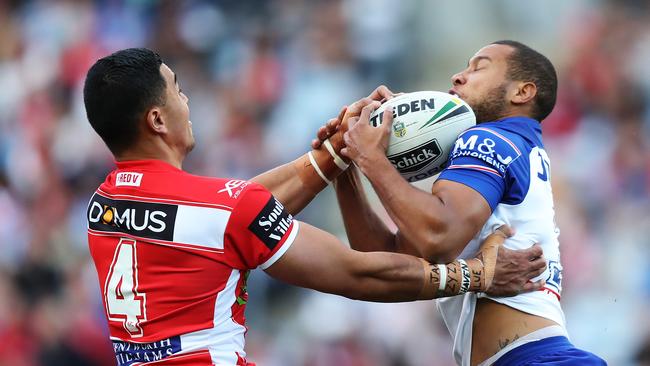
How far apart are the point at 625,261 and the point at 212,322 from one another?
6.19 metres

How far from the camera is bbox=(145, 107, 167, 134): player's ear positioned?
4.71m

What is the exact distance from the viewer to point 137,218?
4.55 metres

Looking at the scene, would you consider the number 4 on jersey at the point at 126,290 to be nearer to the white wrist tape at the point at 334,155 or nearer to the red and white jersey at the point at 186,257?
the red and white jersey at the point at 186,257

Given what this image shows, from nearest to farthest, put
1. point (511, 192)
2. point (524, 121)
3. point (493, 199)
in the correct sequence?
point (493, 199)
point (511, 192)
point (524, 121)

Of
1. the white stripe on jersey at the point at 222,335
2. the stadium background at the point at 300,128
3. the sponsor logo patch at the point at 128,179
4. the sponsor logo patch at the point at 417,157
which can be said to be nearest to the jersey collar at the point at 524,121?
the sponsor logo patch at the point at 417,157

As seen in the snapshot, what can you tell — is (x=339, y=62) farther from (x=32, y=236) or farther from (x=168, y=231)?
(x=168, y=231)

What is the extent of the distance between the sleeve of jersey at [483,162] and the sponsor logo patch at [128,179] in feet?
4.95

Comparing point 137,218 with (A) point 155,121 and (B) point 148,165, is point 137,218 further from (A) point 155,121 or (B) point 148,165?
(A) point 155,121

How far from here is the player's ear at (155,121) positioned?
15.5 feet

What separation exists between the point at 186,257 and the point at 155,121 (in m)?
0.68

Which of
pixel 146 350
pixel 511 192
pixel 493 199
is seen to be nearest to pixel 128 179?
pixel 146 350

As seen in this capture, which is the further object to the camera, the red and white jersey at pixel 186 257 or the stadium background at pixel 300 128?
the stadium background at pixel 300 128

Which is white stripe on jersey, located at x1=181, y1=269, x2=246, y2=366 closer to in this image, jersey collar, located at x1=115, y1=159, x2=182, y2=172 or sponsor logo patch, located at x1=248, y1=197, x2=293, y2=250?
sponsor logo patch, located at x1=248, y1=197, x2=293, y2=250

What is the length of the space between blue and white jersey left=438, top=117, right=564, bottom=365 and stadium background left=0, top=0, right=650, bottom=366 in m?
4.42
